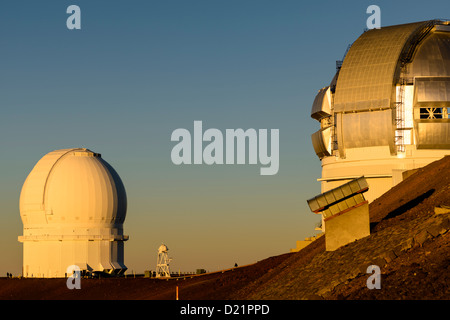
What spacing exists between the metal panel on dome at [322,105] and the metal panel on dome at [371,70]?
0.86 m

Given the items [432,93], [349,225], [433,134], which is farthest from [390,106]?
[349,225]

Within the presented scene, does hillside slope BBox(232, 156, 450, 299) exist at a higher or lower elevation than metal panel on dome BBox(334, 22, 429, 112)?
lower

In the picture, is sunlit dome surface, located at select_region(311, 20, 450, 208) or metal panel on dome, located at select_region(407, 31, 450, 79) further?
metal panel on dome, located at select_region(407, 31, 450, 79)

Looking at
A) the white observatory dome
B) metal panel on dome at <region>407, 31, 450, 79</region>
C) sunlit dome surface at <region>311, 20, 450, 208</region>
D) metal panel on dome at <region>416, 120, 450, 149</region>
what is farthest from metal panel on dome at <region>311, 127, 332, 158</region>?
the white observatory dome

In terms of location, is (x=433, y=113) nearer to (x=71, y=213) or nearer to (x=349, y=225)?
(x=349, y=225)

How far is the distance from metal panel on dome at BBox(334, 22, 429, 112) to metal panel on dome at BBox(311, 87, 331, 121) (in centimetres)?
86

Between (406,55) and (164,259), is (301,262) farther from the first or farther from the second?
(164,259)

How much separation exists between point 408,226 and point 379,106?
21530mm

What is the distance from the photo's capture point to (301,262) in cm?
3322

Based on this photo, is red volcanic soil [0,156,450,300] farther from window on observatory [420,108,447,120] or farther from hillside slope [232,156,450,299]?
window on observatory [420,108,447,120]

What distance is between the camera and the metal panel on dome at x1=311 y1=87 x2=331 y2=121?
5184 cm

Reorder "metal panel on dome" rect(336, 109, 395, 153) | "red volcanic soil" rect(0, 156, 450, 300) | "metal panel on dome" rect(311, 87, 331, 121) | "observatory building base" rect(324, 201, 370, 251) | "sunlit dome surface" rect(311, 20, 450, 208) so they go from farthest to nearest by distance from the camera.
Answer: "metal panel on dome" rect(311, 87, 331, 121) < "metal panel on dome" rect(336, 109, 395, 153) < "sunlit dome surface" rect(311, 20, 450, 208) < "observatory building base" rect(324, 201, 370, 251) < "red volcanic soil" rect(0, 156, 450, 300)

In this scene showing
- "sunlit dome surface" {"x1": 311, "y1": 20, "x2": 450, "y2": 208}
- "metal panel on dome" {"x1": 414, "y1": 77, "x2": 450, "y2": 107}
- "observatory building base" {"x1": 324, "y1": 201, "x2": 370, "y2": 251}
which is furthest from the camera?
"sunlit dome surface" {"x1": 311, "y1": 20, "x2": 450, "y2": 208}
